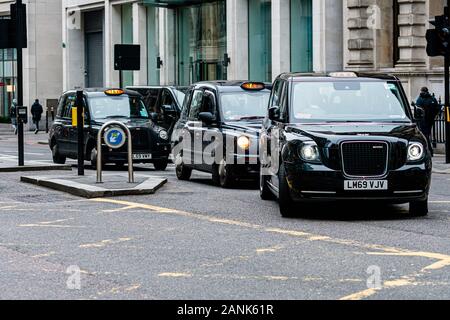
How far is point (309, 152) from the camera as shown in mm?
12883

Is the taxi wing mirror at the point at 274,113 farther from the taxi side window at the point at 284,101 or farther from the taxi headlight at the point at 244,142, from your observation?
the taxi headlight at the point at 244,142

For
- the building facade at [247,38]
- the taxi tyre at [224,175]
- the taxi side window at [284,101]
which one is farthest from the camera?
the building facade at [247,38]

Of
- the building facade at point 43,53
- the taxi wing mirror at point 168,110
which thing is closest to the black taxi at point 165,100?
the taxi wing mirror at point 168,110

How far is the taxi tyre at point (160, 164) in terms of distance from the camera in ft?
78.6

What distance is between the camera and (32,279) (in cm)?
894

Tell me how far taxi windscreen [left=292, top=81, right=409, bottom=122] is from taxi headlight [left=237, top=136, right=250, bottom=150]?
126 inches

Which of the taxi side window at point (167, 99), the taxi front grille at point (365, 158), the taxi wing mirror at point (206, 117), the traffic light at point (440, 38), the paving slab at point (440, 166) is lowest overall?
the paving slab at point (440, 166)

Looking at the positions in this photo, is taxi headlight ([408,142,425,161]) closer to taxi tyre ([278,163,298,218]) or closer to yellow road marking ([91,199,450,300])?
taxi tyre ([278,163,298,218])

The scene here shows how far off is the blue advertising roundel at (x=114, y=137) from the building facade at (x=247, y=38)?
14.7m

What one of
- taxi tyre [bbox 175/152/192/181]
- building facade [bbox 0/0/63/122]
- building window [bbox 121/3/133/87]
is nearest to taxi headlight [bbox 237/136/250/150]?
taxi tyre [bbox 175/152/192/181]

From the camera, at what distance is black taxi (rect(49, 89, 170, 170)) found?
77.7 ft

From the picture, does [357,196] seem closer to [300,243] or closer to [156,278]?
[300,243]

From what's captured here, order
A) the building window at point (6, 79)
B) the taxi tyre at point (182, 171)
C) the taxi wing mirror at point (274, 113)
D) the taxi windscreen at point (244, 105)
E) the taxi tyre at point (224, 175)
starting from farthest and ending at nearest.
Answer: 1. the building window at point (6, 79)
2. the taxi tyre at point (182, 171)
3. the taxi windscreen at point (244, 105)
4. the taxi tyre at point (224, 175)
5. the taxi wing mirror at point (274, 113)

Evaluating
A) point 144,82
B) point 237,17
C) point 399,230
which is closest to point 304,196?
point 399,230
